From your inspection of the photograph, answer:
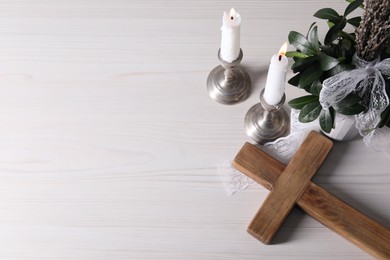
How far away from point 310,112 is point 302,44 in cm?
10

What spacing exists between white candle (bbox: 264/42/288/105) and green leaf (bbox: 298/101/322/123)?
1.7 inches

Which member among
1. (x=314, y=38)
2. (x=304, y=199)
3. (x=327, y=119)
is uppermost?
(x=314, y=38)

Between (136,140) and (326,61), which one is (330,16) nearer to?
(326,61)

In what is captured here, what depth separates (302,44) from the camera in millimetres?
723

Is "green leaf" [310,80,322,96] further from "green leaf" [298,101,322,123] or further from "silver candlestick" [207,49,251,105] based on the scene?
"silver candlestick" [207,49,251,105]

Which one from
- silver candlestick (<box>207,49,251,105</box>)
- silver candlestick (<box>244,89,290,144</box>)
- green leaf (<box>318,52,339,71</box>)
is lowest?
silver candlestick (<box>244,89,290,144</box>)

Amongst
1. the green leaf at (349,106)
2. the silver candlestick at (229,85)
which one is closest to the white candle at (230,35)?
the silver candlestick at (229,85)

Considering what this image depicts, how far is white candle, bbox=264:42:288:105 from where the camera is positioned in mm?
688

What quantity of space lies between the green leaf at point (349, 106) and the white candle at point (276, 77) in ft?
0.28

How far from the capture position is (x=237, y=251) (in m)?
0.77

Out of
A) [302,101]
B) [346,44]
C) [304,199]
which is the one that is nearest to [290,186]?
[304,199]

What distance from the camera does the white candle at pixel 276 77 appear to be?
0.69 m

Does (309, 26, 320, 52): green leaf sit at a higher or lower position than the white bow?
higher

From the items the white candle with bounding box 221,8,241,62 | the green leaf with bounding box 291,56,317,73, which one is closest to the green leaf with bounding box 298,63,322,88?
the green leaf with bounding box 291,56,317,73
